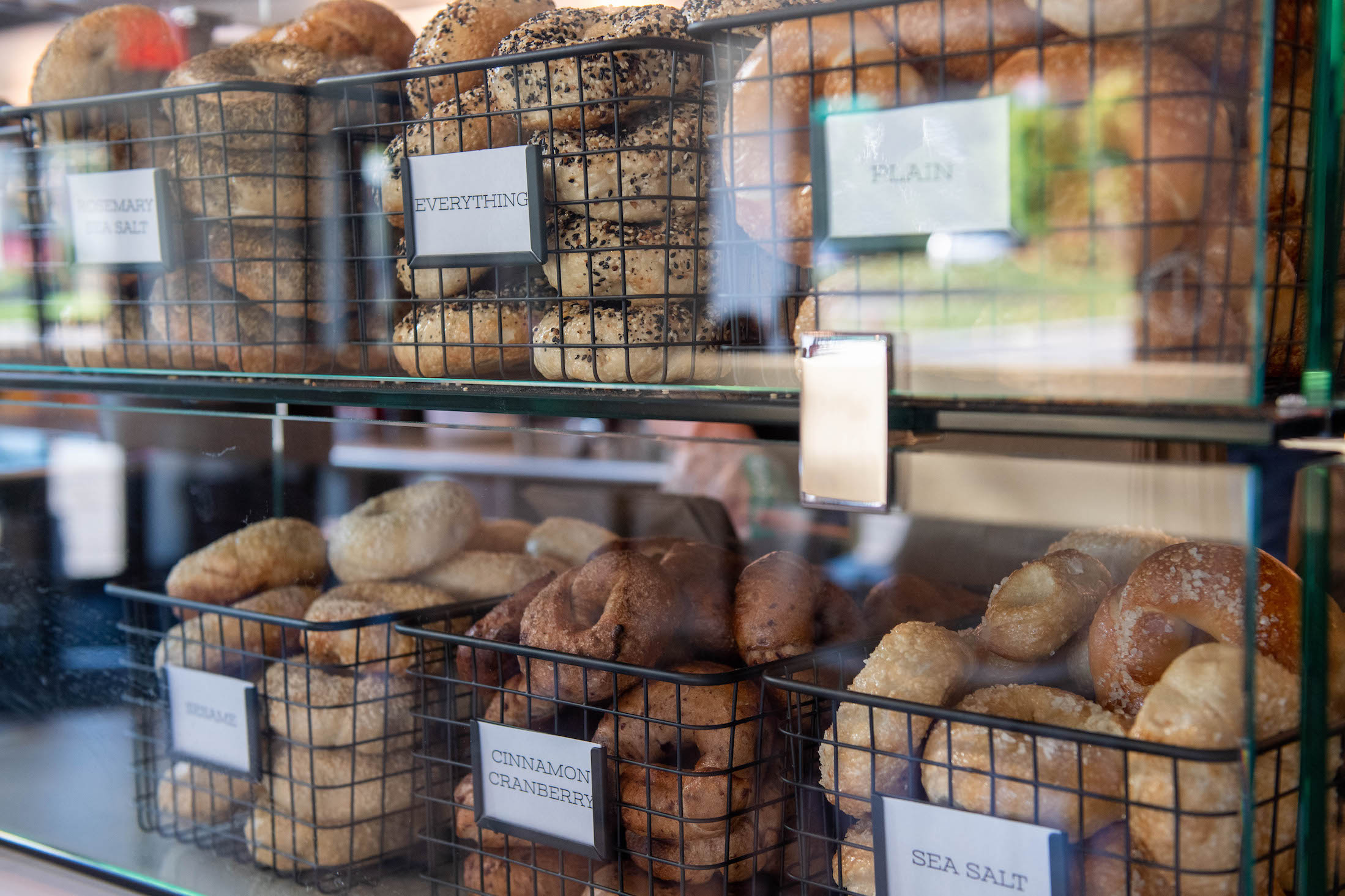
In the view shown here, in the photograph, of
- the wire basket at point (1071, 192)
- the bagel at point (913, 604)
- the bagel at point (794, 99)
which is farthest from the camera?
the bagel at point (913, 604)

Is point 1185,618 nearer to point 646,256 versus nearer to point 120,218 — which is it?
point 646,256

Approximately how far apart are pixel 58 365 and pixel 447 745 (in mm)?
644

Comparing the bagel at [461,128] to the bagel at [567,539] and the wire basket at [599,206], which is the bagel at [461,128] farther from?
the bagel at [567,539]

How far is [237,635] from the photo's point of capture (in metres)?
1.23

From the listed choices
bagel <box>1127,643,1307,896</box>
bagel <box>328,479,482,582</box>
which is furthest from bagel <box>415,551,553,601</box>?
bagel <box>1127,643,1307,896</box>

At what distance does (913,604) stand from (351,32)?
835 millimetres

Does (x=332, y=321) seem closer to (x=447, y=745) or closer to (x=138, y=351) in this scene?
(x=138, y=351)

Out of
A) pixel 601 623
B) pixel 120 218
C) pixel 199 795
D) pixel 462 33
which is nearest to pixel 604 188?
pixel 462 33

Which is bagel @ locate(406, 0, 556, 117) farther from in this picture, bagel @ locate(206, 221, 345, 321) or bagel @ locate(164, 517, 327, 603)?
bagel @ locate(164, 517, 327, 603)

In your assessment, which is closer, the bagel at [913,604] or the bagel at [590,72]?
the bagel at [590,72]

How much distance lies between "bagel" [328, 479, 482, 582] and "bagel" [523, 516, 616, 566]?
3.2 inches

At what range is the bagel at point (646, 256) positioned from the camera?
893 mm

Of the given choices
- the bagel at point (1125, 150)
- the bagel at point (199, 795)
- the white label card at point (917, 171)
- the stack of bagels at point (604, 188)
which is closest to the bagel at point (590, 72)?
the stack of bagels at point (604, 188)

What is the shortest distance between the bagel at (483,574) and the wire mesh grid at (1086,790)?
0.48 m
